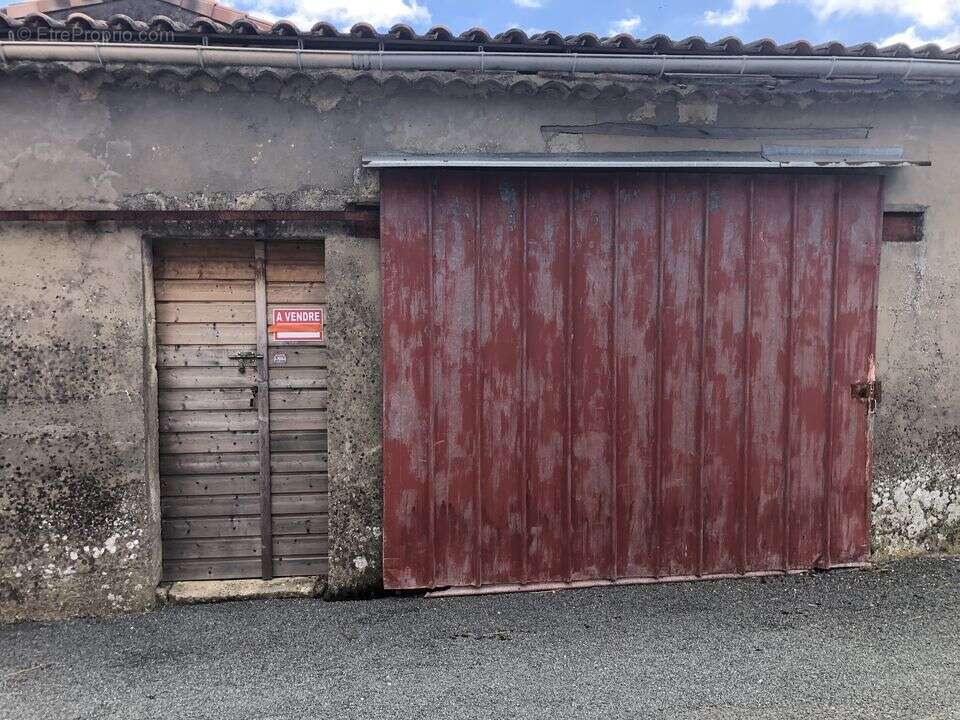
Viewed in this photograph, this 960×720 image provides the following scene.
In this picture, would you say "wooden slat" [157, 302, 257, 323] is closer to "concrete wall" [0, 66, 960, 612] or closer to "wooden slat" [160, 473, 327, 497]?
"concrete wall" [0, 66, 960, 612]

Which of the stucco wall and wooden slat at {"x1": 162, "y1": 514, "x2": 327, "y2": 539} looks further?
wooden slat at {"x1": 162, "y1": 514, "x2": 327, "y2": 539}

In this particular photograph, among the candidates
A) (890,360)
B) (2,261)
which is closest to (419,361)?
(2,261)

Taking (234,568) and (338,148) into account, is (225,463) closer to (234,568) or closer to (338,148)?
(234,568)

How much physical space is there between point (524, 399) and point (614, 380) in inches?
23.8

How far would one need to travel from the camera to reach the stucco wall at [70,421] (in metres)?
3.82

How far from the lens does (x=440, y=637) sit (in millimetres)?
3594

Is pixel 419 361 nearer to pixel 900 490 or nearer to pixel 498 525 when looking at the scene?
pixel 498 525

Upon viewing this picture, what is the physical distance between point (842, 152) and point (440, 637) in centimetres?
396

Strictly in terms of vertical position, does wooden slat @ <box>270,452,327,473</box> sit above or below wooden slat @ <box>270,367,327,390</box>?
below

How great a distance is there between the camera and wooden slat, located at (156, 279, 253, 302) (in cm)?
407

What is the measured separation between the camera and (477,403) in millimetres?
4043

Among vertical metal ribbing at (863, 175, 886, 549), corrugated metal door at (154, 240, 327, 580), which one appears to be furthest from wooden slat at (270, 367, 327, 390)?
vertical metal ribbing at (863, 175, 886, 549)

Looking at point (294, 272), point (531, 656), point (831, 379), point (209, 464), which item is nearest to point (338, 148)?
point (294, 272)

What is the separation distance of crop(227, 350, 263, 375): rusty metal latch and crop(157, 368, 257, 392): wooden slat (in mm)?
32
